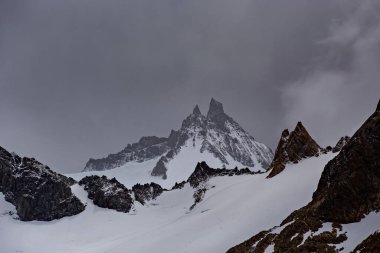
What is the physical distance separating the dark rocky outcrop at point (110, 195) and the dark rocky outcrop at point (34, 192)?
822 centimetres

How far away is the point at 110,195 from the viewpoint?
16625cm

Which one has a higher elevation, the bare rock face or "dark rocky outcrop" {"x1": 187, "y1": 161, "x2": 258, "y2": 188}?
"dark rocky outcrop" {"x1": 187, "y1": 161, "x2": 258, "y2": 188}

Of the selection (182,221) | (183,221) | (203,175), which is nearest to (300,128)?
(183,221)

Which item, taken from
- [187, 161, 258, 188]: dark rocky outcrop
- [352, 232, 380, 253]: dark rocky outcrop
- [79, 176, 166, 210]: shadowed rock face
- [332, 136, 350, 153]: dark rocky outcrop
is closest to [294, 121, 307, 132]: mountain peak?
[332, 136, 350, 153]: dark rocky outcrop

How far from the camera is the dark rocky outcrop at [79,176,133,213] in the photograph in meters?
165

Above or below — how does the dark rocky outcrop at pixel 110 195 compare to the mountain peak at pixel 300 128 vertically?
above

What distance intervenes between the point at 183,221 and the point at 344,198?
68539 millimetres

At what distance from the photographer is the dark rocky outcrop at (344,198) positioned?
3741cm

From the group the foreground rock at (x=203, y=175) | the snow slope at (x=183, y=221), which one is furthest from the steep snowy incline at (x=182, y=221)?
the foreground rock at (x=203, y=175)

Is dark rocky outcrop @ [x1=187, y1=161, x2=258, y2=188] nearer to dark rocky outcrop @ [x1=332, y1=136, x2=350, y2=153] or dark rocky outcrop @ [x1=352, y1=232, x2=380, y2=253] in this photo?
dark rocky outcrop @ [x1=332, y1=136, x2=350, y2=153]

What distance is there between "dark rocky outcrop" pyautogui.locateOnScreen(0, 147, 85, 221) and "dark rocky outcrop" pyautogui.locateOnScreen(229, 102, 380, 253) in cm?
12742

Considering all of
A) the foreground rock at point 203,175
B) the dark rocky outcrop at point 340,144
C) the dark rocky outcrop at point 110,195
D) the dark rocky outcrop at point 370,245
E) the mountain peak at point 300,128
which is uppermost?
the dark rocky outcrop at point 110,195

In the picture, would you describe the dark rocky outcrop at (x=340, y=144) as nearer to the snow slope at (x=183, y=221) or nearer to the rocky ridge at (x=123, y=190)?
the snow slope at (x=183, y=221)

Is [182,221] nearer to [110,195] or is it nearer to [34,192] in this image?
[110,195]
